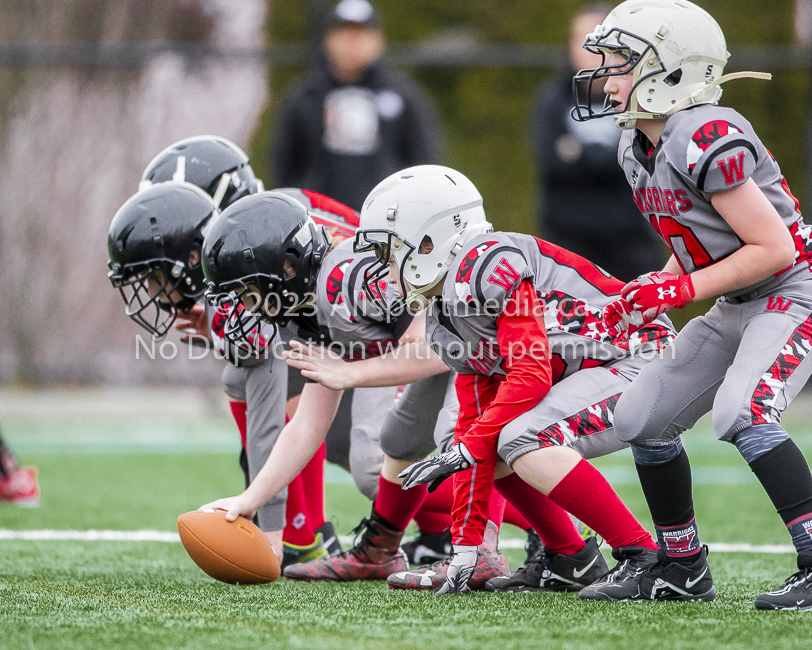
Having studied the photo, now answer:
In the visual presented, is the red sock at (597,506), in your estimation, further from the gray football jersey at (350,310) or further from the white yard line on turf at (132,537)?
the white yard line on turf at (132,537)

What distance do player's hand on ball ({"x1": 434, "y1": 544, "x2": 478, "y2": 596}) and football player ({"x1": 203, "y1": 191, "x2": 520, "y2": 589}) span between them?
17cm

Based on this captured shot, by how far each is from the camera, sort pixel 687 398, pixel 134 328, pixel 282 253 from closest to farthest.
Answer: pixel 687 398 → pixel 282 253 → pixel 134 328

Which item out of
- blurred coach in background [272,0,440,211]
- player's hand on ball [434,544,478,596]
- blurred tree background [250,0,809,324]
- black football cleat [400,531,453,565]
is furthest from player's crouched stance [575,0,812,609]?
blurred tree background [250,0,809,324]

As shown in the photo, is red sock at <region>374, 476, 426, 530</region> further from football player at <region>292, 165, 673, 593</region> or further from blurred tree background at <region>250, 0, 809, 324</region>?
blurred tree background at <region>250, 0, 809, 324</region>

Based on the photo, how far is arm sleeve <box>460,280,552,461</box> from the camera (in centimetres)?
274

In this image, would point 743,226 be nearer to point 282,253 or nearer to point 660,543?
point 660,543

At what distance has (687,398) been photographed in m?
2.73

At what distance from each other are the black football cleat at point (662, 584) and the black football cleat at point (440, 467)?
1.61ft

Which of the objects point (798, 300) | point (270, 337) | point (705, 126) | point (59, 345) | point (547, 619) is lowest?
point (59, 345)

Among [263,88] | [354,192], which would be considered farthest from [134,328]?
[354,192]

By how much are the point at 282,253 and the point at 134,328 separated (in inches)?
240

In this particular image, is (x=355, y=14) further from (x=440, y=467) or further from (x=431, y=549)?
(x=440, y=467)

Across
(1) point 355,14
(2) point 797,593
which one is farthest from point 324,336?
(1) point 355,14

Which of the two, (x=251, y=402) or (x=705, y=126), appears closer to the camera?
(x=705, y=126)
